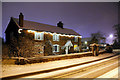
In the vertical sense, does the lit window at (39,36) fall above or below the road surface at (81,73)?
above

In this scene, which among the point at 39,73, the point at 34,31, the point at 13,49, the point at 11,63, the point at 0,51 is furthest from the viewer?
the point at 34,31

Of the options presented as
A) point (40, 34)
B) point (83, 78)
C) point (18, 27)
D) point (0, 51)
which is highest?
point (18, 27)

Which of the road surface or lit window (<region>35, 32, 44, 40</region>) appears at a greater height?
lit window (<region>35, 32, 44, 40</region>)

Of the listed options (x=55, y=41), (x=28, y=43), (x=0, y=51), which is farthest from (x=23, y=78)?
(x=55, y=41)

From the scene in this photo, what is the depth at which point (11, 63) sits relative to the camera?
8289 millimetres

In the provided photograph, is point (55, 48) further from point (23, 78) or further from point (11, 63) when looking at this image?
point (23, 78)

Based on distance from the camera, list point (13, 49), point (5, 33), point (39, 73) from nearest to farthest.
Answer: point (39, 73)
point (13, 49)
point (5, 33)

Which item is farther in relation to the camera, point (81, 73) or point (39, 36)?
point (39, 36)

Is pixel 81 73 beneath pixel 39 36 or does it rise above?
beneath

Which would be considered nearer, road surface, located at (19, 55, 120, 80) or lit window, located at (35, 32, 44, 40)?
road surface, located at (19, 55, 120, 80)

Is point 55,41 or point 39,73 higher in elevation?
point 55,41

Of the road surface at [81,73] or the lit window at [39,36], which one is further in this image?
the lit window at [39,36]

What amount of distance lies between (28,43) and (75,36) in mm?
18514

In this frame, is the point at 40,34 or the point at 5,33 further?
the point at 5,33
